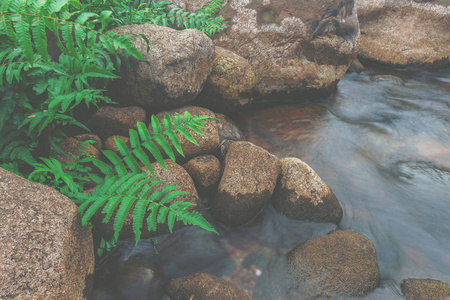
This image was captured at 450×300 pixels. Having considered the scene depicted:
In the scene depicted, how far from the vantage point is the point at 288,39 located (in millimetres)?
6570

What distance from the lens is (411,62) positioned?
29.2 ft

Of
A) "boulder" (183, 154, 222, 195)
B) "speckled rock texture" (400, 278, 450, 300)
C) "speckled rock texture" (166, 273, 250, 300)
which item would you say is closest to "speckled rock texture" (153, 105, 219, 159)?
"boulder" (183, 154, 222, 195)

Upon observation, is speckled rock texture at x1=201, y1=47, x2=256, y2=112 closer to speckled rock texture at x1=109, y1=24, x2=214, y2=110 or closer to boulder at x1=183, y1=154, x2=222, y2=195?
speckled rock texture at x1=109, y1=24, x2=214, y2=110

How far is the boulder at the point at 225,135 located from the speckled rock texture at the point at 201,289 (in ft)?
6.17

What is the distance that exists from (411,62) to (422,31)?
0.95 meters

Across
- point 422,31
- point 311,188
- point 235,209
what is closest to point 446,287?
point 311,188

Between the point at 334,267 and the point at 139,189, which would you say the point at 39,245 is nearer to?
the point at 139,189

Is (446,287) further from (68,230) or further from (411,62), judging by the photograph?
(411,62)

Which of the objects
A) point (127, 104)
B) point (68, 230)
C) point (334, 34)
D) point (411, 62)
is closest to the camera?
point (68, 230)

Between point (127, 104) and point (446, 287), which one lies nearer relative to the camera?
point (446, 287)

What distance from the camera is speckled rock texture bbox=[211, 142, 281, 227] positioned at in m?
3.82

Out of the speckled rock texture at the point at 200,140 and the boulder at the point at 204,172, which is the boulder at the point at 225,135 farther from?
the boulder at the point at 204,172

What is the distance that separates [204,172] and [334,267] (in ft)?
6.02

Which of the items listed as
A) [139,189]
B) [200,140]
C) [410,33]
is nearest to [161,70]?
[200,140]
